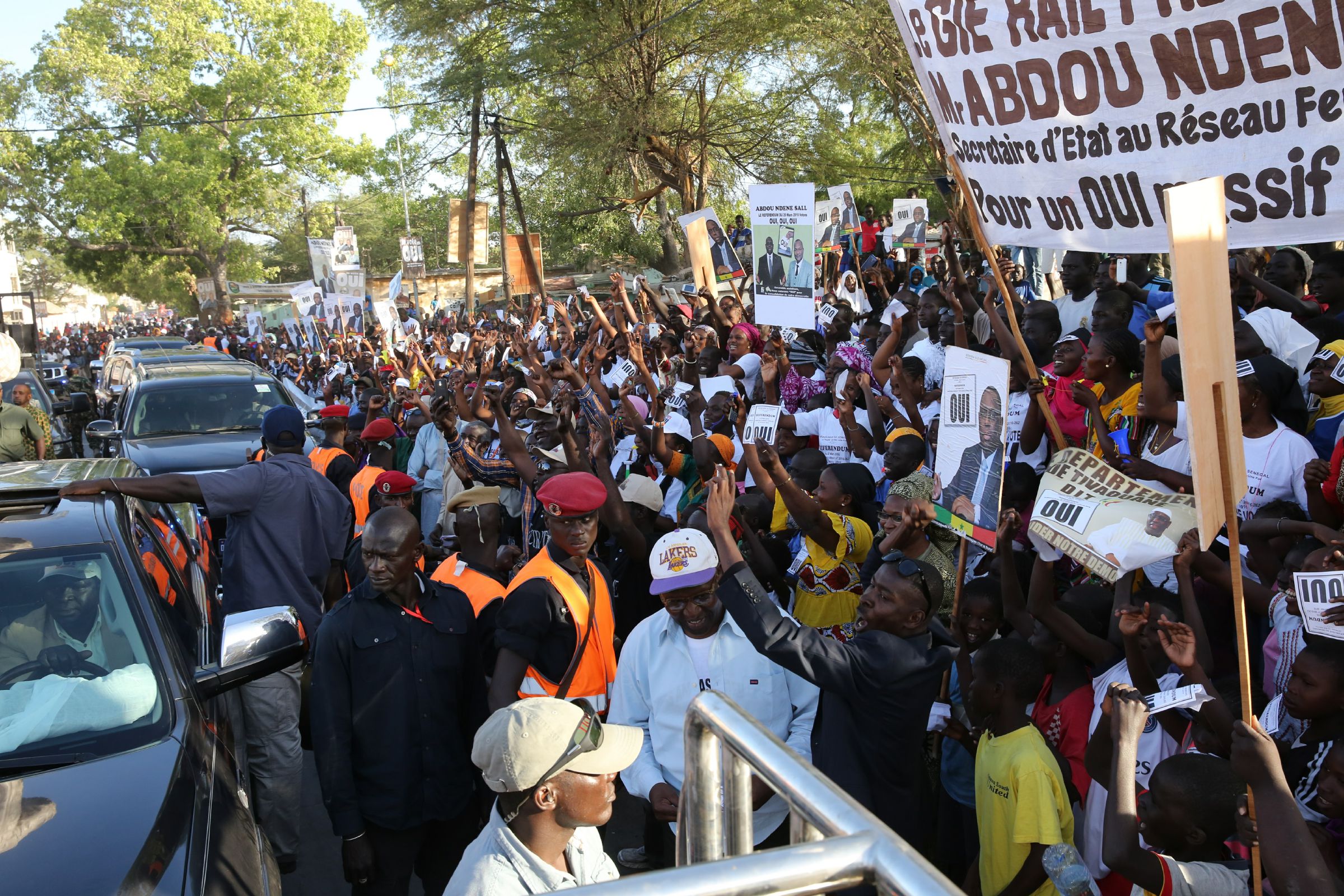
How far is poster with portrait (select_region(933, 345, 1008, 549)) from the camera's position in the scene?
392 centimetres

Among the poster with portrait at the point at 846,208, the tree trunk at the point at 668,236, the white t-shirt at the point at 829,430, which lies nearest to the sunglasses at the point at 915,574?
the white t-shirt at the point at 829,430

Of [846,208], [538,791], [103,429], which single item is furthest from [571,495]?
[846,208]

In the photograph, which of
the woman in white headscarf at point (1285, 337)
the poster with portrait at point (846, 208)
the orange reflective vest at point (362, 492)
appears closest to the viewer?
the woman in white headscarf at point (1285, 337)

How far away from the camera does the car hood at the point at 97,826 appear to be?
233 cm

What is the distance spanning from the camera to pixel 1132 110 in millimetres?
3490

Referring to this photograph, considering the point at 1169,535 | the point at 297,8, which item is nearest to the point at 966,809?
the point at 1169,535

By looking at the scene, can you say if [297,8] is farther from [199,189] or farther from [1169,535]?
[1169,535]

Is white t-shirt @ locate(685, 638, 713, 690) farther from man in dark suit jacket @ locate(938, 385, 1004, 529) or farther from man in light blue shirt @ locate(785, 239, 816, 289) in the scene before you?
man in light blue shirt @ locate(785, 239, 816, 289)

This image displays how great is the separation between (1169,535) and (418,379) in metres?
11.3

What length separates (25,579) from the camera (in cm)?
334

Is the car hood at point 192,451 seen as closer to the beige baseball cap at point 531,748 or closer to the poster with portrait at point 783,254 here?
the poster with portrait at point 783,254

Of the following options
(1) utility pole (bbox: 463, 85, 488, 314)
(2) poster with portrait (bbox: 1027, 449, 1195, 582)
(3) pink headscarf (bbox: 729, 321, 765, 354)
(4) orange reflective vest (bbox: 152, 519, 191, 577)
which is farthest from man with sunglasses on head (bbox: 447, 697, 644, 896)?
(1) utility pole (bbox: 463, 85, 488, 314)

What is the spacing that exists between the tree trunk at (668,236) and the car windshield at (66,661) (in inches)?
872

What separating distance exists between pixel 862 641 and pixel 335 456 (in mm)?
5309
